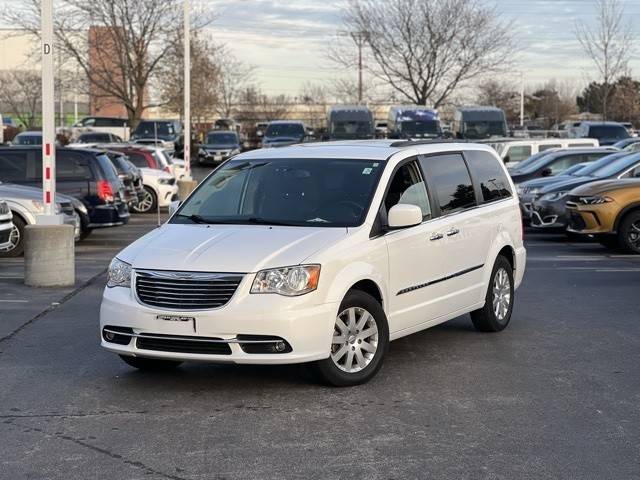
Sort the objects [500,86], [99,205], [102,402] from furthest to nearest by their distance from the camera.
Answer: [500,86]
[99,205]
[102,402]

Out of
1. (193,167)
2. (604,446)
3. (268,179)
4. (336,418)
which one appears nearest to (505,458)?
(604,446)

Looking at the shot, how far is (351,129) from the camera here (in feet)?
143

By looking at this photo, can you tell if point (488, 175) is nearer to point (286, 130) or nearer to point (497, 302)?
point (497, 302)

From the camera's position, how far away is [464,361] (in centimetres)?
859

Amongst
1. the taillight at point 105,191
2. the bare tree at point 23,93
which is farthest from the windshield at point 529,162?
the bare tree at point 23,93

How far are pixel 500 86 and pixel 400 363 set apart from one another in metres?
68.3

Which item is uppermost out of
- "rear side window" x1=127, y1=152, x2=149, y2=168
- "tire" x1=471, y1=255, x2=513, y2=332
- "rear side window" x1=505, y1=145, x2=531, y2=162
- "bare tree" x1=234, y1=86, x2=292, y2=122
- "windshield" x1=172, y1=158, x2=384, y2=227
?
"bare tree" x1=234, y1=86, x2=292, y2=122

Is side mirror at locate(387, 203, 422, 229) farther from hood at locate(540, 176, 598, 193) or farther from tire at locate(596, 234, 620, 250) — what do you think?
hood at locate(540, 176, 598, 193)

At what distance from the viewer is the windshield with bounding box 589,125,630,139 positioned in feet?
136

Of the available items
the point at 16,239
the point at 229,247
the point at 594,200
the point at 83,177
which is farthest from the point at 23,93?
the point at 229,247

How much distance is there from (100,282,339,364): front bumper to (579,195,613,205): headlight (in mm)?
10576

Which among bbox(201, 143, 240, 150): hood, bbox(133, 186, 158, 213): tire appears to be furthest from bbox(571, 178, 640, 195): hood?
bbox(201, 143, 240, 150): hood

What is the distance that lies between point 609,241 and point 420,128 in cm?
2461

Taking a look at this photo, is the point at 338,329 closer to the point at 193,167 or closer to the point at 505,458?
the point at 505,458
